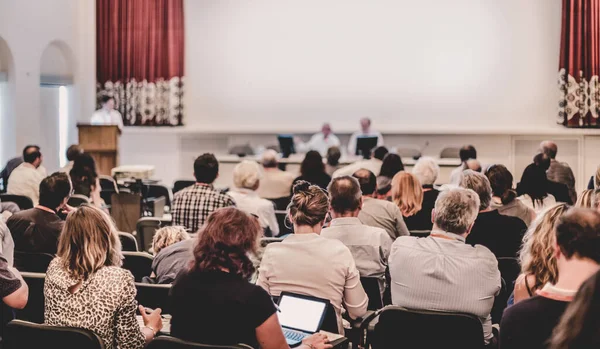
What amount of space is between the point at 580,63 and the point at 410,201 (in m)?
6.90

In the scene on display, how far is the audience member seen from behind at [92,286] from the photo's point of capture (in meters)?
2.97

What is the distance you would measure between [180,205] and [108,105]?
7.22 meters

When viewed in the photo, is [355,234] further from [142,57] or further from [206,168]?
[142,57]

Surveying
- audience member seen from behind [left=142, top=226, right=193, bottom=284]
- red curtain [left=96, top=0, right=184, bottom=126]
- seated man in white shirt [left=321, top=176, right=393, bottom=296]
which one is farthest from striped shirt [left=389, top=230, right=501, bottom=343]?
red curtain [left=96, top=0, right=184, bottom=126]

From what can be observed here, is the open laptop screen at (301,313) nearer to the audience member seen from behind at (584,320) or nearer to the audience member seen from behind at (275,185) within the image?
the audience member seen from behind at (584,320)

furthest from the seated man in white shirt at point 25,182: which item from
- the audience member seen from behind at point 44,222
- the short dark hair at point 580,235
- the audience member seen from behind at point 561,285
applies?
the short dark hair at point 580,235

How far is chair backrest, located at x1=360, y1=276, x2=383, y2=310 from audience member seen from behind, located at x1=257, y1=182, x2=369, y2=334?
1.09 feet

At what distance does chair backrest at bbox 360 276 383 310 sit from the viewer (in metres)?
3.89

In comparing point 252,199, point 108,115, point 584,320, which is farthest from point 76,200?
point 108,115

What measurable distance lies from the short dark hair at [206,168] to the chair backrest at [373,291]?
2060 millimetres

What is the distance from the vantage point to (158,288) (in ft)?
11.6

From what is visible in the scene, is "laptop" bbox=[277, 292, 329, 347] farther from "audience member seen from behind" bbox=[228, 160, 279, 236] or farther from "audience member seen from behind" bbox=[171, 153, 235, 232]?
"audience member seen from behind" bbox=[228, 160, 279, 236]

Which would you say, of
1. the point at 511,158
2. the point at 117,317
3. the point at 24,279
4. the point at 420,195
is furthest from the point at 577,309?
the point at 511,158

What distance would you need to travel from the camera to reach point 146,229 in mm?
6008
